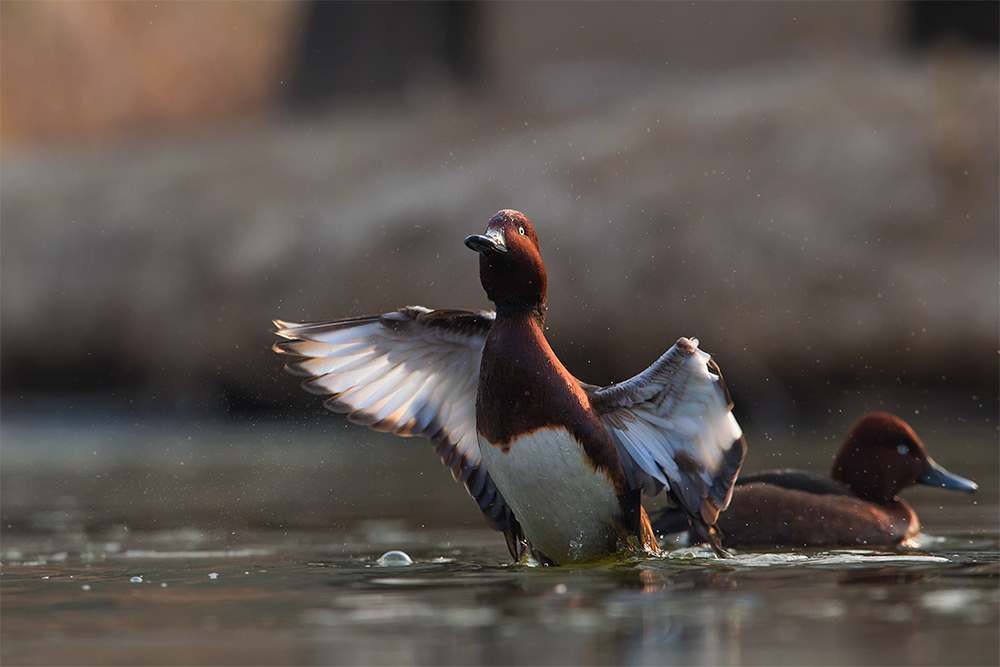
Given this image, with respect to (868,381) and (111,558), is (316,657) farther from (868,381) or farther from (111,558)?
(868,381)

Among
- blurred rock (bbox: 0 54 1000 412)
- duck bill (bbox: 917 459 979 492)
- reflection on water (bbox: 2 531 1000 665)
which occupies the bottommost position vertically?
reflection on water (bbox: 2 531 1000 665)

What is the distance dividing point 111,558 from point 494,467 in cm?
138

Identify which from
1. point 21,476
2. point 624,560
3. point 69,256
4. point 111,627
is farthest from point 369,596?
point 69,256

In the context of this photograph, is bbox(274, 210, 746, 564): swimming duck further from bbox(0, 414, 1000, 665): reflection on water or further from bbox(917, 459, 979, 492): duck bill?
bbox(917, 459, 979, 492): duck bill

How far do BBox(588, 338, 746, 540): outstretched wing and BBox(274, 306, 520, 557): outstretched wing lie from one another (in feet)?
1.83

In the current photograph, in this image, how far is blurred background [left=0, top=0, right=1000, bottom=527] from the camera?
10180mm

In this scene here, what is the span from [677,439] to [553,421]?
1.61 ft

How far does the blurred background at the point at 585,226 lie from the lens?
1018 centimetres

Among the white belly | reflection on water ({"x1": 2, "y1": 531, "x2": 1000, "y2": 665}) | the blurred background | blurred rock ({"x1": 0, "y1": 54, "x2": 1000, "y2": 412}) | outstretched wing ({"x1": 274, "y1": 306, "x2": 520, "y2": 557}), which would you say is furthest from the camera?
blurred rock ({"x1": 0, "y1": 54, "x2": 1000, "y2": 412})

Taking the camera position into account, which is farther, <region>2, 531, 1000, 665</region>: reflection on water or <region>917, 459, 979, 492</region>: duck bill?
<region>917, 459, 979, 492</region>: duck bill

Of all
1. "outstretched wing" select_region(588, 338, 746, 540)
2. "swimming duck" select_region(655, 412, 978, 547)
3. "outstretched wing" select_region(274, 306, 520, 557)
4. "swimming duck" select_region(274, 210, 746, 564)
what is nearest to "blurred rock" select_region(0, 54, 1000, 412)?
"swimming duck" select_region(655, 412, 978, 547)

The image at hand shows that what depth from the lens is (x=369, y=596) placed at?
3.32 m

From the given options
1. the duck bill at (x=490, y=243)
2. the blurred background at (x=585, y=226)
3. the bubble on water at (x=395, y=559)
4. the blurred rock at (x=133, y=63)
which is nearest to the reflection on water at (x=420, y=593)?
the bubble on water at (x=395, y=559)

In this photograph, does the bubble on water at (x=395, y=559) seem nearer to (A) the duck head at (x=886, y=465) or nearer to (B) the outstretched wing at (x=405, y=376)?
(B) the outstretched wing at (x=405, y=376)
